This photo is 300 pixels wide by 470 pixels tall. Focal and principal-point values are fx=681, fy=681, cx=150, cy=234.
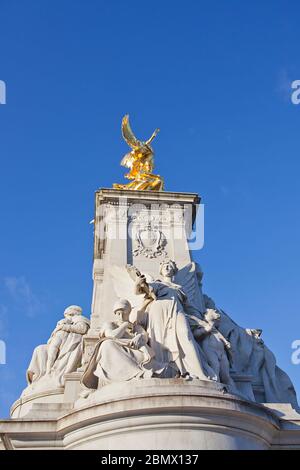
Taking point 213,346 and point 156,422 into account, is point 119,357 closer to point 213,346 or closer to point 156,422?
point 156,422

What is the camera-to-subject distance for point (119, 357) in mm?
12672

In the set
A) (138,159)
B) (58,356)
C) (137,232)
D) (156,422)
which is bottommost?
(156,422)

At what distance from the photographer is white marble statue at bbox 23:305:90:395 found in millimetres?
15234

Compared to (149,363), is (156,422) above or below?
below

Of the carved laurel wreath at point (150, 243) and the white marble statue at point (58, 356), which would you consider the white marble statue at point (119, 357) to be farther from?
the carved laurel wreath at point (150, 243)

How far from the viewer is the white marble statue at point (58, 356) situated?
1523 cm

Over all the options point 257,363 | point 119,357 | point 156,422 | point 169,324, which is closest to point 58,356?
point 169,324

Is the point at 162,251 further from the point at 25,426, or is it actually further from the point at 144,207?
the point at 25,426

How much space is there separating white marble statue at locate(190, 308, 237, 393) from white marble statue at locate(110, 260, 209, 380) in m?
0.44

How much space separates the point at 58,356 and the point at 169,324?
332cm

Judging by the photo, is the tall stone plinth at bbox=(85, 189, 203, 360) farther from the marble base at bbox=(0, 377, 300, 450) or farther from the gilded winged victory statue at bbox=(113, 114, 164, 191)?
the marble base at bbox=(0, 377, 300, 450)

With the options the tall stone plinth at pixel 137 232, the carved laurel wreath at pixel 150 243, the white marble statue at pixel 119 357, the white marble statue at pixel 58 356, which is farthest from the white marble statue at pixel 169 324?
the white marble statue at pixel 58 356

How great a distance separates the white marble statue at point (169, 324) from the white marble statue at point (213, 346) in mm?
438

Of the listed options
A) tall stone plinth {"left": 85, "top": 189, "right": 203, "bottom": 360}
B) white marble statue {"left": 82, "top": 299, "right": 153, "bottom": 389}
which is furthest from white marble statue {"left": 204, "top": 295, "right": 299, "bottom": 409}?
white marble statue {"left": 82, "top": 299, "right": 153, "bottom": 389}
